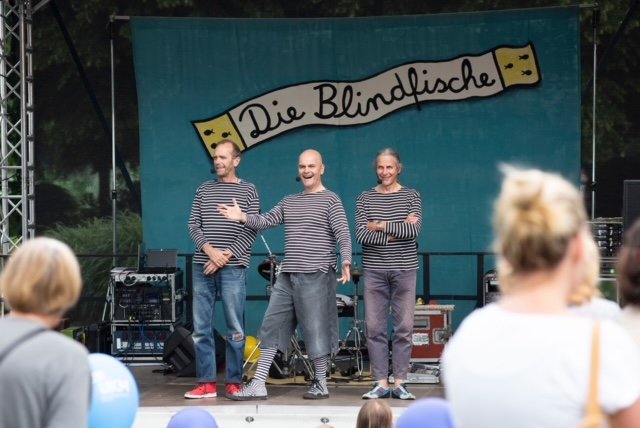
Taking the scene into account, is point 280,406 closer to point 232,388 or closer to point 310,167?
point 232,388

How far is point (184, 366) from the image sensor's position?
8.35 m

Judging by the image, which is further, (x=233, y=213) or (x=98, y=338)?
(x=98, y=338)

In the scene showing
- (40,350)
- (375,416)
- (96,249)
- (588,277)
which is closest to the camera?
(588,277)

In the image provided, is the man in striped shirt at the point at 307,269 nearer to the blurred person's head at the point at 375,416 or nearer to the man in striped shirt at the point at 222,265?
the man in striped shirt at the point at 222,265

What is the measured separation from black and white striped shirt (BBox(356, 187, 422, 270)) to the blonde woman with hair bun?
4879 mm

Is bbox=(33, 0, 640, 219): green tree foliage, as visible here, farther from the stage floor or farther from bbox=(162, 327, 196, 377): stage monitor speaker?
the stage floor

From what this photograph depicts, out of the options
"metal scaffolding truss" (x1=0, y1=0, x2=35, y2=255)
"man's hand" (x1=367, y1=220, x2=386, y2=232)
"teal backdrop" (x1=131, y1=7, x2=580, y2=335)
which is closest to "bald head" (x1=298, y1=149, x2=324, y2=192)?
"man's hand" (x1=367, y1=220, x2=386, y2=232)

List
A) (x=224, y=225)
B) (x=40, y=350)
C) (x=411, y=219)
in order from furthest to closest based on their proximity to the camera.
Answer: (x=224, y=225) < (x=411, y=219) < (x=40, y=350)

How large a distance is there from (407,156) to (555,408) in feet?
25.1

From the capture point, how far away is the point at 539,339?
2039 millimetres

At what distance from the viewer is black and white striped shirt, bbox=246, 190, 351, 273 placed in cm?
702

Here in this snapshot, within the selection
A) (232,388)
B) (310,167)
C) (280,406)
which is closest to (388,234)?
(310,167)

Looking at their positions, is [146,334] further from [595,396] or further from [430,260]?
[595,396]

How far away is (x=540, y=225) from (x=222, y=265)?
200 inches
